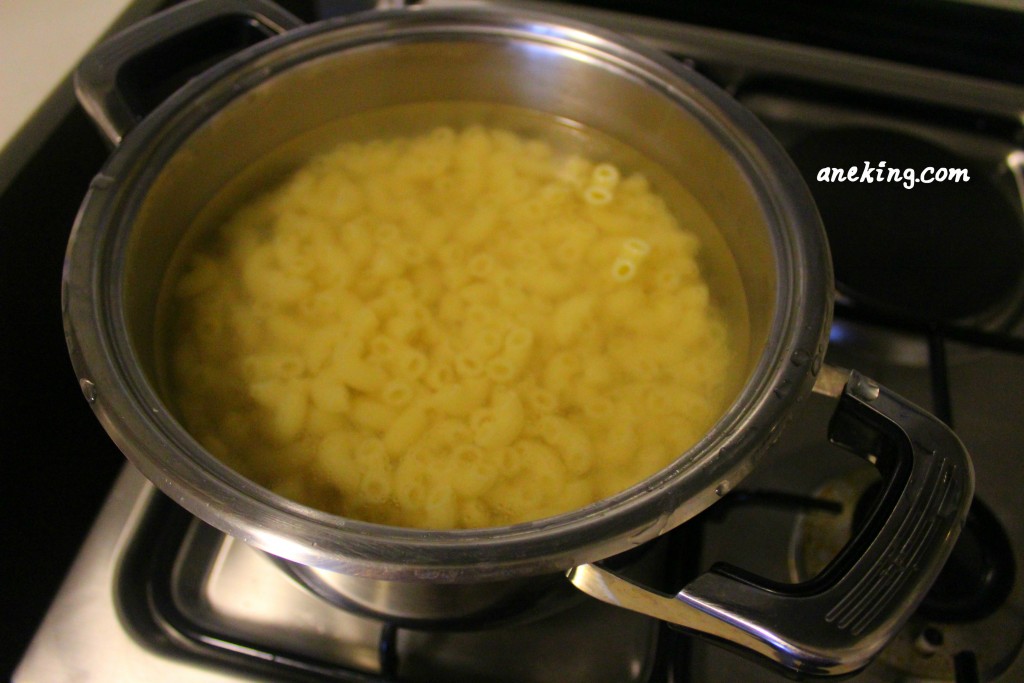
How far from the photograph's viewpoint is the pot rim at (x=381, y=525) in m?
0.49

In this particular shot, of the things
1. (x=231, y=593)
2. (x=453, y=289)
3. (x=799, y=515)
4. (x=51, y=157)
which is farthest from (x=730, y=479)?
(x=51, y=157)

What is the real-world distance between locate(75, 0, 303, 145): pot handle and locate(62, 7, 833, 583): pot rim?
48 millimetres

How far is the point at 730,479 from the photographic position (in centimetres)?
54

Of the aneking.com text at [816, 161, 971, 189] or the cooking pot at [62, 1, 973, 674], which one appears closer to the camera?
the cooking pot at [62, 1, 973, 674]

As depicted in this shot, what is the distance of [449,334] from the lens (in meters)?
0.82

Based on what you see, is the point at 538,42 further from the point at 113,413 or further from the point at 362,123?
the point at 113,413

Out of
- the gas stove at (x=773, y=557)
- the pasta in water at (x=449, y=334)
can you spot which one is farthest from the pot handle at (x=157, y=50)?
the gas stove at (x=773, y=557)

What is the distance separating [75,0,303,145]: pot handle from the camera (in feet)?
2.38

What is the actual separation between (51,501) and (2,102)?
17.9 inches

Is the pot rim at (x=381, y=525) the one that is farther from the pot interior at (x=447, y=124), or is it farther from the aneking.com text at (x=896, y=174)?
the aneking.com text at (x=896, y=174)

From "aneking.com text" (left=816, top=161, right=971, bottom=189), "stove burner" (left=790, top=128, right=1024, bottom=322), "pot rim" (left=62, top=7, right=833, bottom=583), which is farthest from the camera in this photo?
"aneking.com text" (left=816, top=161, right=971, bottom=189)

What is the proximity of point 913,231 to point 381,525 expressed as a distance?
0.81 meters

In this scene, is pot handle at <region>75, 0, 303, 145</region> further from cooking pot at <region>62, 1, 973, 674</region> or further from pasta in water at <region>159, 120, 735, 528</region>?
pasta in water at <region>159, 120, 735, 528</region>

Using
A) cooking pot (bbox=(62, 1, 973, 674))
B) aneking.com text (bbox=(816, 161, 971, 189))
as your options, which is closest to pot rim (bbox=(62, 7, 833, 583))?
cooking pot (bbox=(62, 1, 973, 674))
